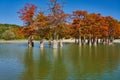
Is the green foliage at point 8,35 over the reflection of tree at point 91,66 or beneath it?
over

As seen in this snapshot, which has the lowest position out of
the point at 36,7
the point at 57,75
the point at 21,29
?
the point at 57,75

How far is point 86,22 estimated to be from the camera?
226 ft

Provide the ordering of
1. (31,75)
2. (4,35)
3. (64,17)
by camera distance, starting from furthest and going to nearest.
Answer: (4,35) → (64,17) → (31,75)

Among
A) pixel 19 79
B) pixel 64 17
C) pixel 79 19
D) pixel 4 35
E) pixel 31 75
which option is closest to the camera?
pixel 19 79

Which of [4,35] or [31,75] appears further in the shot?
[4,35]

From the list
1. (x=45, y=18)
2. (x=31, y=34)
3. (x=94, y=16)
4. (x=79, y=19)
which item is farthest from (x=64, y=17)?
(x=94, y=16)

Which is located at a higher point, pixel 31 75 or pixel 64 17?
pixel 64 17

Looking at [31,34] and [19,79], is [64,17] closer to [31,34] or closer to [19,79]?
[31,34]

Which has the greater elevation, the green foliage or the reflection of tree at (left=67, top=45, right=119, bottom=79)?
the green foliage

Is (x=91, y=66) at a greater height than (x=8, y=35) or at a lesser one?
lesser

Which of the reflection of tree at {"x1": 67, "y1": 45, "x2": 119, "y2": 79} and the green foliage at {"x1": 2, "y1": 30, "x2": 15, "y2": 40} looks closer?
the reflection of tree at {"x1": 67, "y1": 45, "x2": 119, "y2": 79}

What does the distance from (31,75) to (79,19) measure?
50492 mm

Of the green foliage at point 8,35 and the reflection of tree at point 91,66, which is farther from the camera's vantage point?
the green foliage at point 8,35

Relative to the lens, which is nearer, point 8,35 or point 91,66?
point 91,66
